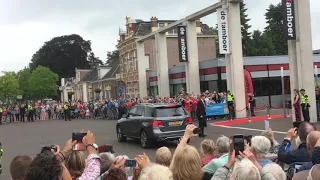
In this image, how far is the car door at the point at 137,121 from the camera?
49.6ft

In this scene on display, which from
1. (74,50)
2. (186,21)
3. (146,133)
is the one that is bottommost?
(146,133)

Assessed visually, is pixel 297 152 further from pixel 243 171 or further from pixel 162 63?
pixel 162 63

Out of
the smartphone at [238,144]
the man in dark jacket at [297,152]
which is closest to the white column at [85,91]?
the man in dark jacket at [297,152]

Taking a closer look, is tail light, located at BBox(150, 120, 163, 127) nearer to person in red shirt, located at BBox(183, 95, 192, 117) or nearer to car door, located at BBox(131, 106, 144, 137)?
car door, located at BBox(131, 106, 144, 137)

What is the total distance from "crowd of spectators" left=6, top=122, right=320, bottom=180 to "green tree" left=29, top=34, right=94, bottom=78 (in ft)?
285

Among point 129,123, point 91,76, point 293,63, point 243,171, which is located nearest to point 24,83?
point 91,76

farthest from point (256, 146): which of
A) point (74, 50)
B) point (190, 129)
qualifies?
point (74, 50)

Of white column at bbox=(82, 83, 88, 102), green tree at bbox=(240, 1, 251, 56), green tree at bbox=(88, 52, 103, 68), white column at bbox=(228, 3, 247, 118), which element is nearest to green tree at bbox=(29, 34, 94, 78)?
green tree at bbox=(88, 52, 103, 68)

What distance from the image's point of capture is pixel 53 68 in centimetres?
8994

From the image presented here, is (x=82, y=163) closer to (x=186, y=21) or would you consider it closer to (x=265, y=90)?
(x=186, y=21)

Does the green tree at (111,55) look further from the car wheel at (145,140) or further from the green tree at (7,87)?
the car wheel at (145,140)

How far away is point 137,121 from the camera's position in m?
15.2

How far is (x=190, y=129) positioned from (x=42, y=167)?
8.20ft

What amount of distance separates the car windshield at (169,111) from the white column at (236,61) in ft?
35.5
